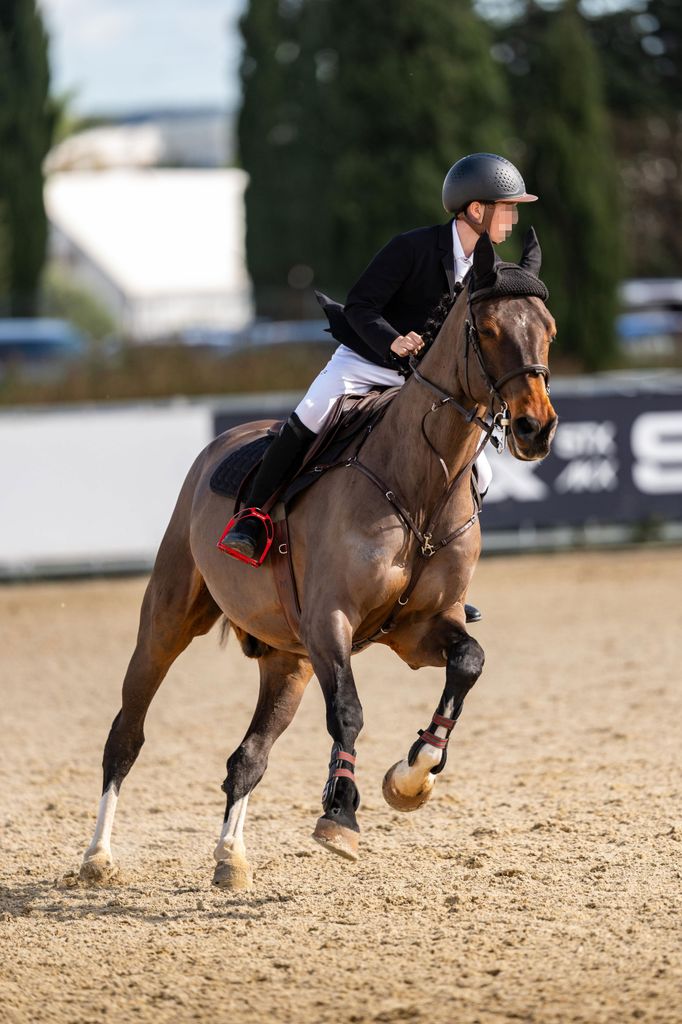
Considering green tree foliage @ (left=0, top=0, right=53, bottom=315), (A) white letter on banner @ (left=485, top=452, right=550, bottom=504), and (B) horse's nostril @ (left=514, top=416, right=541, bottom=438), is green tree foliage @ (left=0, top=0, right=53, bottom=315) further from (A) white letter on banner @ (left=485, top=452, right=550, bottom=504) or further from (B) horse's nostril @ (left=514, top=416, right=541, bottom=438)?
(B) horse's nostril @ (left=514, top=416, right=541, bottom=438)

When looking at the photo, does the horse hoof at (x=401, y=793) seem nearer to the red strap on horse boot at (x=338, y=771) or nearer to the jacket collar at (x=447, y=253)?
the red strap on horse boot at (x=338, y=771)

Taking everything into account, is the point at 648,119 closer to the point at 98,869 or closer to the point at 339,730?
the point at 98,869

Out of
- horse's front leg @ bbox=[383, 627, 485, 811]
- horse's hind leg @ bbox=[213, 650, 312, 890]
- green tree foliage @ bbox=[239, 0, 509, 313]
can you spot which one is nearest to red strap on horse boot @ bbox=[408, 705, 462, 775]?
horse's front leg @ bbox=[383, 627, 485, 811]

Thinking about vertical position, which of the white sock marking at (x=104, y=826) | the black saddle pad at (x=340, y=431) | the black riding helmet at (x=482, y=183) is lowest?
the white sock marking at (x=104, y=826)

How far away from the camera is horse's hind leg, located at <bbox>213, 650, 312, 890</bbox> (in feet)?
18.4

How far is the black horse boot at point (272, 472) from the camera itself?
5586 millimetres

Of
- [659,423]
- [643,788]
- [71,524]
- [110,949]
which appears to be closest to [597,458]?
[659,423]

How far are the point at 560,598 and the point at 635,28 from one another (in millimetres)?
31996

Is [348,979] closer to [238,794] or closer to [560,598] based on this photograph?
[238,794]

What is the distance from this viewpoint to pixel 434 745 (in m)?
5.10

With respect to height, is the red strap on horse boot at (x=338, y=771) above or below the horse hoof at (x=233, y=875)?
above

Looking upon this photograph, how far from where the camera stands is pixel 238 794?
5766 mm

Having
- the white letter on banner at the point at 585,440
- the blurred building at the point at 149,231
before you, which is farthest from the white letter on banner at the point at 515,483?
the blurred building at the point at 149,231

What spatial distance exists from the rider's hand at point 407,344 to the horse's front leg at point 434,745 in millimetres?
1084
